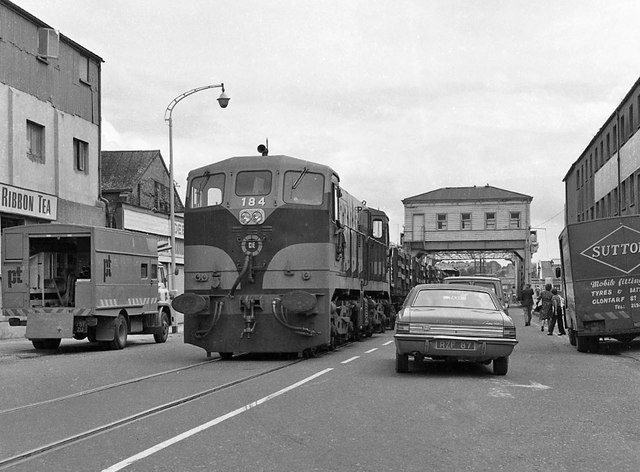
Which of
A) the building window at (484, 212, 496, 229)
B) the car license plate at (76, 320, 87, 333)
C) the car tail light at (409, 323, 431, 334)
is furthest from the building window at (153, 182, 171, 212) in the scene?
the car tail light at (409, 323, 431, 334)

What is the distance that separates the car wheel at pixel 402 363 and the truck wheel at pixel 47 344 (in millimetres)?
10635

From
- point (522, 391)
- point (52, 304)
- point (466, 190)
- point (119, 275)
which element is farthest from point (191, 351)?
point (466, 190)

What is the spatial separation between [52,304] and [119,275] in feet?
7.57

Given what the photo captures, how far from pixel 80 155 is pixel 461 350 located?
22.5 meters

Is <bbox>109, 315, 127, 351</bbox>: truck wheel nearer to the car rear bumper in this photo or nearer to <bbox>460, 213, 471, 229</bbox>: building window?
the car rear bumper

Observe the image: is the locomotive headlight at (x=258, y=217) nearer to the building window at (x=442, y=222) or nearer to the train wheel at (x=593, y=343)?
the train wheel at (x=593, y=343)

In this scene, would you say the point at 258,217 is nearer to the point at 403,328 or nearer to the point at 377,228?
the point at 403,328

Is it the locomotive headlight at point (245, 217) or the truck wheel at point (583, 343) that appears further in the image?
the truck wheel at point (583, 343)

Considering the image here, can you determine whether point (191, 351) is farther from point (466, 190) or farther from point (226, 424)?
point (466, 190)

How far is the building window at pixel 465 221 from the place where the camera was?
75.2 metres

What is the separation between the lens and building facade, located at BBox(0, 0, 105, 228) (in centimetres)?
2562

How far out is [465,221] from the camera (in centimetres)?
7531

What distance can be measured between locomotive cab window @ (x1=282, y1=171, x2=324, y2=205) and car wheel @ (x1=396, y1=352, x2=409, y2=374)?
4.02 m

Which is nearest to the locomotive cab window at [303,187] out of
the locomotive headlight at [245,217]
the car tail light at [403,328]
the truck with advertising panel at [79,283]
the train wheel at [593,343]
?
the locomotive headlight at [245,217]
